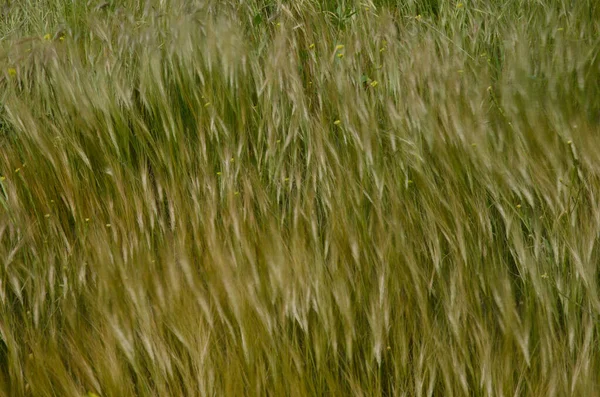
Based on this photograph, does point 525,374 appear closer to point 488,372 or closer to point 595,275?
point 488,372

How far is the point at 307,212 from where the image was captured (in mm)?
1602

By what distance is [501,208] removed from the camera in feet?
4.89

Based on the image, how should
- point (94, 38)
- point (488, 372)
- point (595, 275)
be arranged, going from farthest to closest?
point (94, 38) < point (595, 275) < point (488, 372)

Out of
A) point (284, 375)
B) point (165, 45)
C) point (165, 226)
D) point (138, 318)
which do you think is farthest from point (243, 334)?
point (165, 45)

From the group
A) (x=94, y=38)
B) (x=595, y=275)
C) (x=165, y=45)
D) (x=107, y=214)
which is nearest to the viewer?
(x=595, y=275)

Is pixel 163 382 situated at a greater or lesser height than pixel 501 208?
lesser

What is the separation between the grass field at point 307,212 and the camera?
132cm

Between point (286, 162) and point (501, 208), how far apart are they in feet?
1.96

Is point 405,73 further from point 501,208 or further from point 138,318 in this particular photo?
point 138,318

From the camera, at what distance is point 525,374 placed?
49.6 inches

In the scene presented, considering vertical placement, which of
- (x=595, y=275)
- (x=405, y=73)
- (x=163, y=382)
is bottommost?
(x=163, y=382)

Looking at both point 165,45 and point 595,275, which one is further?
point 165,45

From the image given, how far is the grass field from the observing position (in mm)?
1321

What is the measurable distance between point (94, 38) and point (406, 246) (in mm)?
1584
